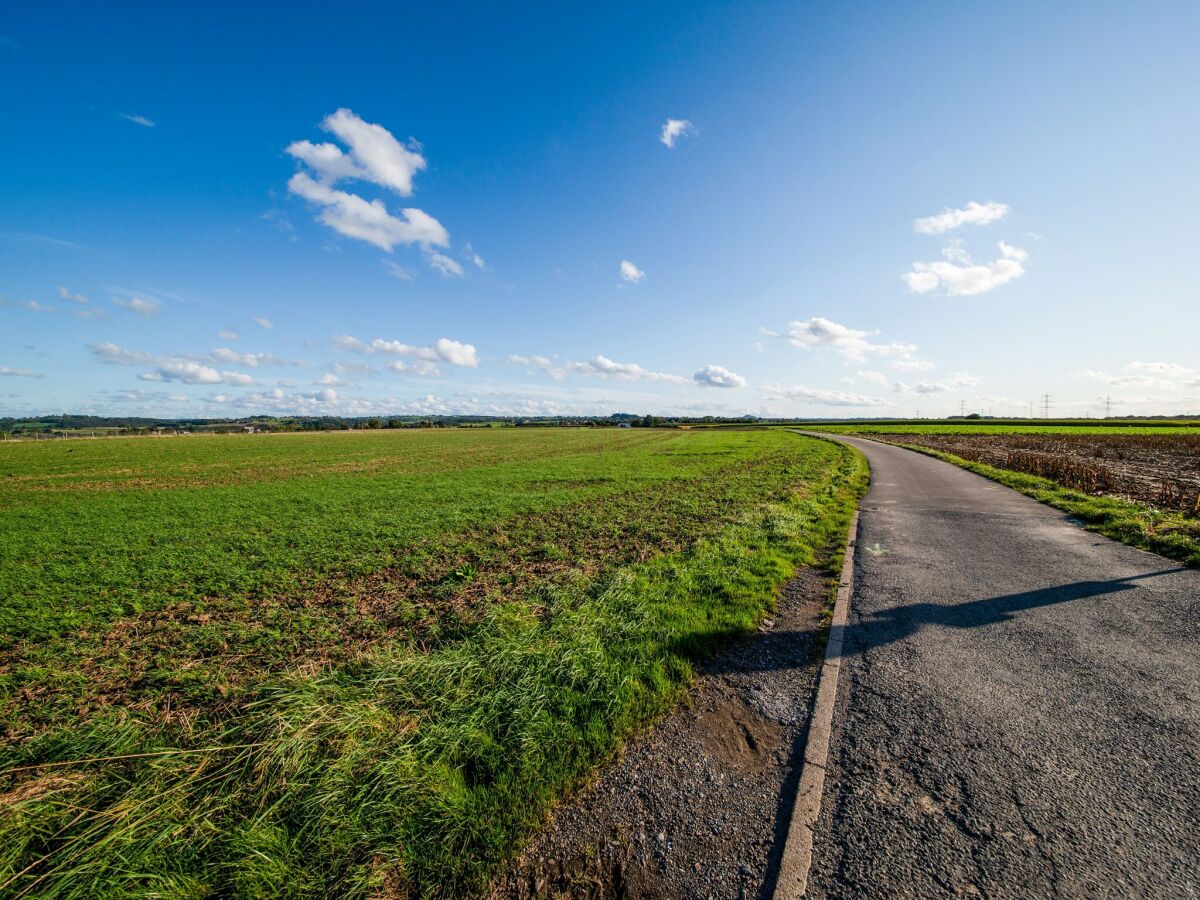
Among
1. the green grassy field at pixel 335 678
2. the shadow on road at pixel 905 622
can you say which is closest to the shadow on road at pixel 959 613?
the shadow on road at pixel 905 622

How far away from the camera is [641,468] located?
3222cm

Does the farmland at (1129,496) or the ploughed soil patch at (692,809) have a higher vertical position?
the farmland at (1129,496)

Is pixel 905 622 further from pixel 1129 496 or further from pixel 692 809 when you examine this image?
pixel 1129 496

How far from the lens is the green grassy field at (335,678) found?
3027mm

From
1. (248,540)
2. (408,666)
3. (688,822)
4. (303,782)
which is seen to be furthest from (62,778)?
(248,540)

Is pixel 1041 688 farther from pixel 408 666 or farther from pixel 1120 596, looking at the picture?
pixel 408 666

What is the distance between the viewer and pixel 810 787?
3664 millimetres

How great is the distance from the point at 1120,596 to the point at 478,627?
33.9 feet

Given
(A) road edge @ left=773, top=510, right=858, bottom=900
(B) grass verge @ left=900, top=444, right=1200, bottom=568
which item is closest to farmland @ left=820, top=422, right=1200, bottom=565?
(B) grass verge @ left=900, top=444, right=1200, bottom=568

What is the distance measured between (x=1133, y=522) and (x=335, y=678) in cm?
1798

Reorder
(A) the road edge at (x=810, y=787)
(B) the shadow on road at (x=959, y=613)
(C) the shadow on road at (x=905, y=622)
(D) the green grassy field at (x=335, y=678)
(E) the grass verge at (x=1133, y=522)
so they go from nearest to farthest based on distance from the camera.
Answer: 1. (A) the road edge at (x=810, y=787)
2. (D) the green grassy field at (x=335, y=678)
3. (C) the shadow on road at (x=905, y=622)
4. (B) the shadow on road at (x=959, y=613)
5. (E) the grass verge at (x=1133, y=522)

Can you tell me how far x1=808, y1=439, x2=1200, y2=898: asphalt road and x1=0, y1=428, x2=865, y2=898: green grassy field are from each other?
6.25 ft

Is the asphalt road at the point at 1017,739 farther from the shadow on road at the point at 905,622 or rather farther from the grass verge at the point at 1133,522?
the grass verge at the point at 1133,522

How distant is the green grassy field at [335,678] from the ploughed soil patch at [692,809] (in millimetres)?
276
